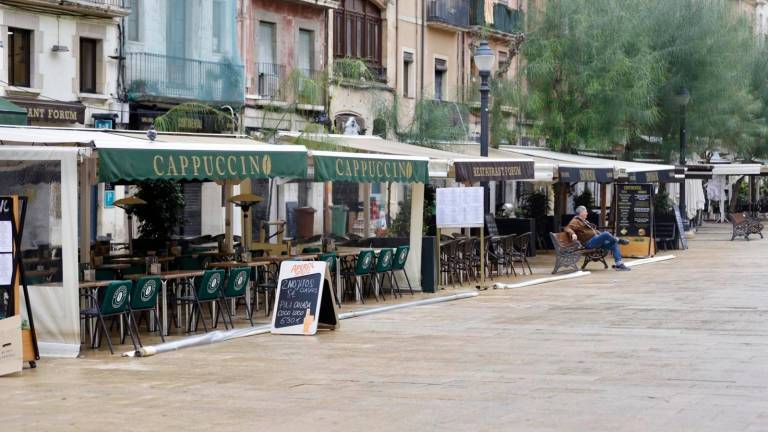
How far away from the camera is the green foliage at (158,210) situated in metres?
24.6

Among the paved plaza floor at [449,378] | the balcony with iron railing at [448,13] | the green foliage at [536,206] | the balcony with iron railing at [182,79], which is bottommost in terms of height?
the paved plaza floor at [449,378]

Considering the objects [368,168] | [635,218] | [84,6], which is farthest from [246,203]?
[635,218]

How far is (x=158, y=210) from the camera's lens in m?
24.7

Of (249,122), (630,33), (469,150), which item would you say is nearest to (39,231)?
(469,150)

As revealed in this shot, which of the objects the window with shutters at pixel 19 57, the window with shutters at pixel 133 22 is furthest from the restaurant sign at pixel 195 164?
the window with shutters at pixel 133 22

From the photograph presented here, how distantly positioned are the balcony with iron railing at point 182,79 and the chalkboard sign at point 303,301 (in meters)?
16.5

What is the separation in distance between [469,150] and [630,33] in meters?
7.40

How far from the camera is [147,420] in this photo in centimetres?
1037

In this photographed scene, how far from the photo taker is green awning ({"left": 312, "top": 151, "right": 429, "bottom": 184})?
18469 millimetres

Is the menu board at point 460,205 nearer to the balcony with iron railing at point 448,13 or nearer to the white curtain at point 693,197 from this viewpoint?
the balcony with iron railing at point 448,13

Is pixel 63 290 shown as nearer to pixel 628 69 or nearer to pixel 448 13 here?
pixel 628 69

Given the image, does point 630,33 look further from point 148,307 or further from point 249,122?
point 148,307

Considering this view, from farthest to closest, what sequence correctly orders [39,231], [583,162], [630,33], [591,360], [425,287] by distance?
[630,33] → [583,162] → [425,287] → [39,231] → [591,360]

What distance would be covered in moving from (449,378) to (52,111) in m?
16.3
